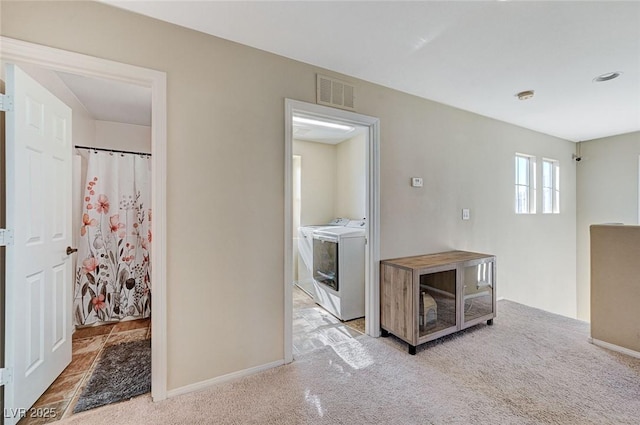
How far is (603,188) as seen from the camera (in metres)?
4.47

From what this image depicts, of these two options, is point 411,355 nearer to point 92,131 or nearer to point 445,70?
point 445,70

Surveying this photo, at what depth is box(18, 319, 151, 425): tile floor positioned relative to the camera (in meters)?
1.70

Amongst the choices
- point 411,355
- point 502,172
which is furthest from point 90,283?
point 502,172

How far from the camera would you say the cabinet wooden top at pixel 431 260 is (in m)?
2.46

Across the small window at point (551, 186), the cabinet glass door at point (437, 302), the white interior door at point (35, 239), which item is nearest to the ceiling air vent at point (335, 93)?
the cabinet glass door at point (437, 302)

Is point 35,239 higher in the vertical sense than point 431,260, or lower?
higher

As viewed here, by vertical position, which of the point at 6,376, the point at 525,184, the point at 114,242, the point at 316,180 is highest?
the point at 316,180

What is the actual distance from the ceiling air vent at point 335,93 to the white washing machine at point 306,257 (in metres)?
1.79

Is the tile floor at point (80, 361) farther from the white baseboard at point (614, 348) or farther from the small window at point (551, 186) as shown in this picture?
the small window at point (551, 186)

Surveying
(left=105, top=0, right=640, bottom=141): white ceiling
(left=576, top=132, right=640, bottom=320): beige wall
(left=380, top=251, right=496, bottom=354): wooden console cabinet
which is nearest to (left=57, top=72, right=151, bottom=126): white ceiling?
(left=105, top=0, right=640, bottom=141): white ceiling

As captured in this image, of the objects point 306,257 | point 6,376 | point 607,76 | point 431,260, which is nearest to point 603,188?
point 607,76

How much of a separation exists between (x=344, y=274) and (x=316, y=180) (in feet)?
6.48

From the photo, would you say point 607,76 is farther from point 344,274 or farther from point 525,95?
point 344,274

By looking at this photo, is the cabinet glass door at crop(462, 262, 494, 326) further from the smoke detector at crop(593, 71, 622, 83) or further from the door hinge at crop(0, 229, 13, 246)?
the door hinge at crop(0, 229, 13, 246)
